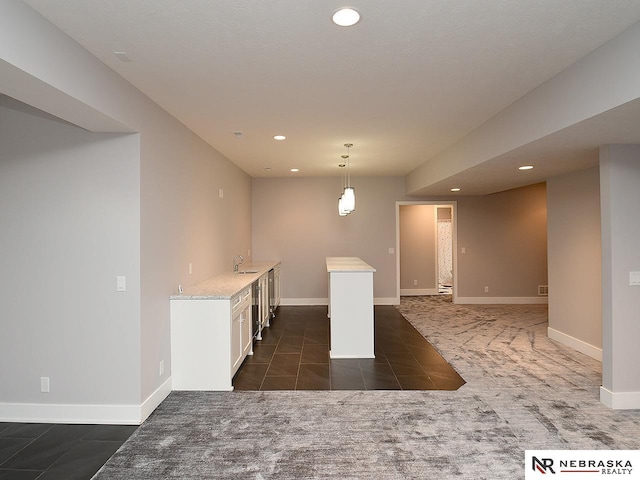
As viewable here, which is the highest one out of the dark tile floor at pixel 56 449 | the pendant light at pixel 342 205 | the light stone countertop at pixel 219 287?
the pendant light at pixel 342 205

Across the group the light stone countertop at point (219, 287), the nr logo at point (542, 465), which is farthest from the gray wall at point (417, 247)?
the nr logo at point (542, 465)

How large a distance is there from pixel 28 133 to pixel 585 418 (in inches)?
198

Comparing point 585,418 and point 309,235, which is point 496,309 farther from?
point 585,418

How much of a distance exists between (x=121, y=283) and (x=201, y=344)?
1.04m

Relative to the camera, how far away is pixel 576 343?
194 inches

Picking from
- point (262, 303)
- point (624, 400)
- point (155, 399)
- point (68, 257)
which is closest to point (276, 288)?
point (262, 303)

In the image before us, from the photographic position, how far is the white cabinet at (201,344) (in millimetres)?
3719

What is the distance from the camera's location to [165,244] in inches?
140

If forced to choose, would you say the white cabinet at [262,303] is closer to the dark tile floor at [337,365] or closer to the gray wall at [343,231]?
the dark tile floor at [337,365]

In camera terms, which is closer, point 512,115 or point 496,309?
point 512,115

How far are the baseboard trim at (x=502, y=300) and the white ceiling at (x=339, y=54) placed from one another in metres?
4.61

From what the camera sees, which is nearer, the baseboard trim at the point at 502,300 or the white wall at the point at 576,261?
the white wall at the point at 576,261

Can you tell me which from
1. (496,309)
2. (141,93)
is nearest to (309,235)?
(496,309)

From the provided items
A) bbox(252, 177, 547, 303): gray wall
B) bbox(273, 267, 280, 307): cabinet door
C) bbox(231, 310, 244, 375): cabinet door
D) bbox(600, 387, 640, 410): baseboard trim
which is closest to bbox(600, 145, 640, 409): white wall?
bbox(600, 387, 640, 410): baseboard trim
